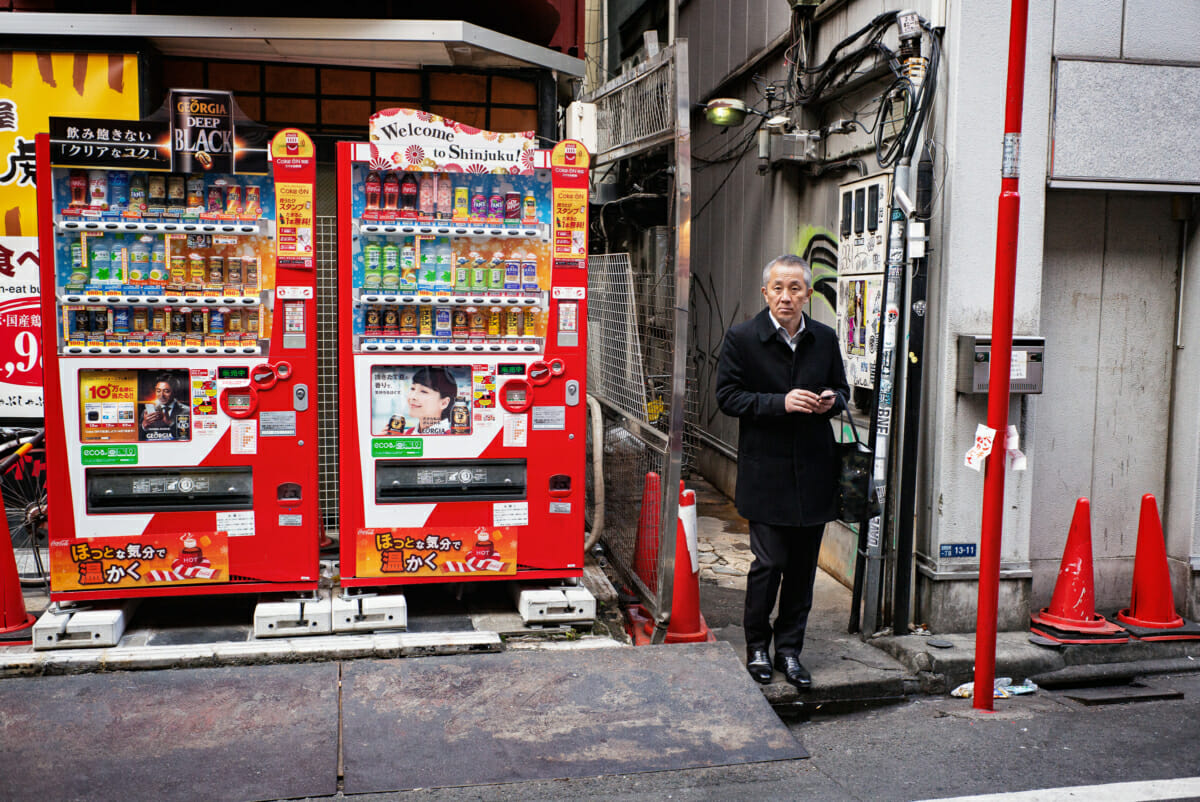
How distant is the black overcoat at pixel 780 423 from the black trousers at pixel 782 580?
0.12 m

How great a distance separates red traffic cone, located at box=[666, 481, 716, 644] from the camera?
17.7 ft

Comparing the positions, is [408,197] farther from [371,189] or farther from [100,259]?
[100,259]

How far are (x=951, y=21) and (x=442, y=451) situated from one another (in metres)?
3.80

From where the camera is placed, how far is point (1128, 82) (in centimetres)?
571

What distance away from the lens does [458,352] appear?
5.45 m

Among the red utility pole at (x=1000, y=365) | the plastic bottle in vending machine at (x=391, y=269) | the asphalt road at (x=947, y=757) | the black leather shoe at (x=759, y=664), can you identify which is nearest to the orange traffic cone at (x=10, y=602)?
the plastic bottle in vending machine at (x=391, y=269)

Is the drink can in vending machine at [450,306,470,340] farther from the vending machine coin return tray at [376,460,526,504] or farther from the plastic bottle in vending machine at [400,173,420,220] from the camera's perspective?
the vending machine coin return tray at [376,460,526,504]

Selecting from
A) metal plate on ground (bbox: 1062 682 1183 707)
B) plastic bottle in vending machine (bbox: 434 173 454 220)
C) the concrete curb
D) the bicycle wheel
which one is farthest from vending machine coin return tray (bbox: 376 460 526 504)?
metal plate on ground (bbox: 1062 682 1183 707)

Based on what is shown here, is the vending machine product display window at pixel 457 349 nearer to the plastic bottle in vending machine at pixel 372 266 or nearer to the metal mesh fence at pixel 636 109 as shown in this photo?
the plastic bottle in vending machine at pixel 372 266

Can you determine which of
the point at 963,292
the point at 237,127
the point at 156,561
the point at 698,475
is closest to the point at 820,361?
the point at 963,292

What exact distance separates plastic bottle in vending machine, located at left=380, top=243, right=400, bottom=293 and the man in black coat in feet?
6.12

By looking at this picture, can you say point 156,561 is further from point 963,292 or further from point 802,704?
point 963,292

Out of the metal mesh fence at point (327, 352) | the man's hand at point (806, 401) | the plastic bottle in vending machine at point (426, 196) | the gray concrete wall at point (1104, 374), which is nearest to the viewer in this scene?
the man's hand at point (806, 401)

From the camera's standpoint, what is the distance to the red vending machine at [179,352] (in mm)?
5016
